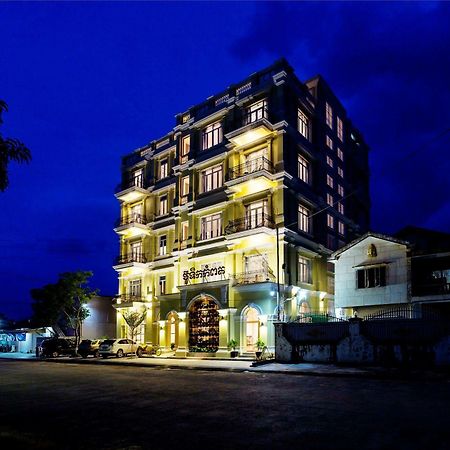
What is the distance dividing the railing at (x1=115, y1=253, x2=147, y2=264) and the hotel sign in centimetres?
760

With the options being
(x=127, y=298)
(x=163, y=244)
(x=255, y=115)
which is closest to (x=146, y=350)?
(x=127, y=298)

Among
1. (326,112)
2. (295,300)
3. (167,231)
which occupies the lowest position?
(295,300)

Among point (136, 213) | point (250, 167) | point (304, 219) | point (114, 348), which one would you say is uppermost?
point (250, 167)

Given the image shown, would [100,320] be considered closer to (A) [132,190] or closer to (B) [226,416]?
(A) [132,190]

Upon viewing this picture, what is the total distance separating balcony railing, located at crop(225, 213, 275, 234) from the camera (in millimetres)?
35906

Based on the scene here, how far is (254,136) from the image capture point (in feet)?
125

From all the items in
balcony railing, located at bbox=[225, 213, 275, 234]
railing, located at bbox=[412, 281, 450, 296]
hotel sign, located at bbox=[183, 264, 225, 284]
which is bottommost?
railing, located at bbox=[412, 281, 450, 296]

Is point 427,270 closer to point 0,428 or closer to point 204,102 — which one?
point 204,102

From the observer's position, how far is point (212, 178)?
4191 cm

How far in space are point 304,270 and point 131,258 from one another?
19297 millimetres

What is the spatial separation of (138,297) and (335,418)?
1547 inches

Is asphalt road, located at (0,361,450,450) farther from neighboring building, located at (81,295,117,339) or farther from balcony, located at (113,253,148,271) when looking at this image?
neighboring building, located at (81,295,117,339)

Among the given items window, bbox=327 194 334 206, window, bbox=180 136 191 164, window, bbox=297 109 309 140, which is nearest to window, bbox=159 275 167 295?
window, bbox=180 136 191 164

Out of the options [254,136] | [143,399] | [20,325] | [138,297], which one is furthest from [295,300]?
[20,325]
